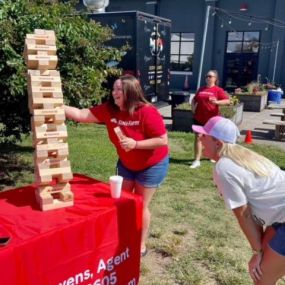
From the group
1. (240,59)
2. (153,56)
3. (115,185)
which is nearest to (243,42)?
(240,59)

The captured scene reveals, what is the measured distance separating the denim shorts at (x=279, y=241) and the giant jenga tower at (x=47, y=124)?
1.28 m

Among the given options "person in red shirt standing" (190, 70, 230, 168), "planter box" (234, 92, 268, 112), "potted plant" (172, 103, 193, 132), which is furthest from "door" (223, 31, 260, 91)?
"person in red shirt standing" (190, 70, 230, 168)

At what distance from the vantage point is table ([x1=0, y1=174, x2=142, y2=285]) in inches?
85.9

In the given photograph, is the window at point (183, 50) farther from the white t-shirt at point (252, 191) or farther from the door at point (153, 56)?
the white t-shirt at point (252, 191)

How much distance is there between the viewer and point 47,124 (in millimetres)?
2645

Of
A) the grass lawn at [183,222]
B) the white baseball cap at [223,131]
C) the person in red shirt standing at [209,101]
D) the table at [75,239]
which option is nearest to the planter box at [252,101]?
the grass lawn at [183,222]

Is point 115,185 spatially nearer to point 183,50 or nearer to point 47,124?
point 47,124

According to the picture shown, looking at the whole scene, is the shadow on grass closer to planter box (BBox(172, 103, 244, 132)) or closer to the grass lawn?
the grass lawn

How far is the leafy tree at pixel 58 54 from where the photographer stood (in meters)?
4.36

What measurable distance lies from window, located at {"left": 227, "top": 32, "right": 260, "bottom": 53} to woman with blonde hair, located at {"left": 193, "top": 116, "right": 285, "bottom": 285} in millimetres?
21788

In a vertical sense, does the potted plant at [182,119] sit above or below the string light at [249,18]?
below

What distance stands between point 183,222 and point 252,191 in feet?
8.00

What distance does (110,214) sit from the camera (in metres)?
2.64

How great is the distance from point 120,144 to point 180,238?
1.58 m
